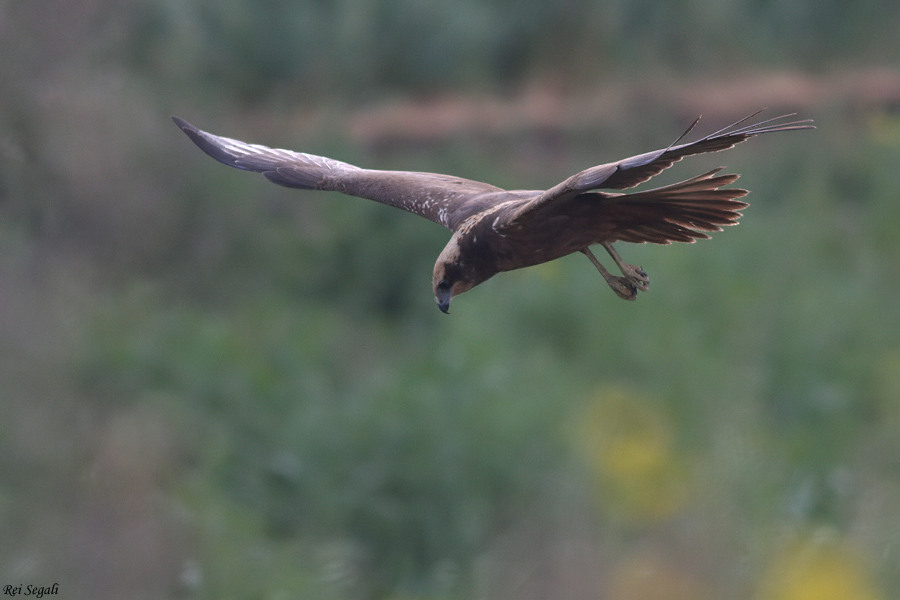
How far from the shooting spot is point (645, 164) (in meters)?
4.29

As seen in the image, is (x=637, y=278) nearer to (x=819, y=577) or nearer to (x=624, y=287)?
(x=624, y=287)

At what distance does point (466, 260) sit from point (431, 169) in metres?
13.7

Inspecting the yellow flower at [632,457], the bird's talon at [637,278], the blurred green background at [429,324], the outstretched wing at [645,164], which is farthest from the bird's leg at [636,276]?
the yellow flower at [632,457]

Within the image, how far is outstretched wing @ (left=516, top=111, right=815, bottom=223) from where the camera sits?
4.18 m

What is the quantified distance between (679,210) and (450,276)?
101 centimetres

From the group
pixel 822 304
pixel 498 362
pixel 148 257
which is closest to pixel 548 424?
pixel 498 362

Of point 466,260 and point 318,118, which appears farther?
point 318,118

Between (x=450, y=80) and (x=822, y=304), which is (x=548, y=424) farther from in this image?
(x=450, y=80)

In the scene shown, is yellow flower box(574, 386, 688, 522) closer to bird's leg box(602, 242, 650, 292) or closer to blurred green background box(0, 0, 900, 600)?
blurred green background box(0, 0, 900, 600)

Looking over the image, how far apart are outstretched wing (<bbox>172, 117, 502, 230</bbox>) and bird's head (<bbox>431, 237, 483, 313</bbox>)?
249 millimetres

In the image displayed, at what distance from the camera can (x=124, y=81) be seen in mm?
15055

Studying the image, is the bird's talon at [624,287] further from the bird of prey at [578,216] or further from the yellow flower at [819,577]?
the yellow flower at [819,577]

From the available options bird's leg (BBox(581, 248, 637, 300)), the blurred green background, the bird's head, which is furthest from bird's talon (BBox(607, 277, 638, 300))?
the blurred green background

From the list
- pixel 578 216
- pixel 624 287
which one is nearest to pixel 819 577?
pixel 624 287
